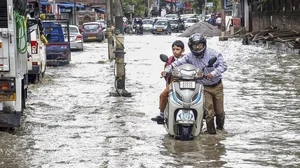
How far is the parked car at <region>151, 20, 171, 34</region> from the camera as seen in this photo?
67125 millimetres

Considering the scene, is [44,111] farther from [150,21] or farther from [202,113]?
[150,21]

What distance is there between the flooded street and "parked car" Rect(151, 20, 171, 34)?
4556 cm

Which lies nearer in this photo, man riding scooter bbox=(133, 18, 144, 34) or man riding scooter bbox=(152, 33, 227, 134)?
man riding scooter bbox=(152, 33, 227, 134)

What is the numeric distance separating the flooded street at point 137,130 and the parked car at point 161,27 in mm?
45560

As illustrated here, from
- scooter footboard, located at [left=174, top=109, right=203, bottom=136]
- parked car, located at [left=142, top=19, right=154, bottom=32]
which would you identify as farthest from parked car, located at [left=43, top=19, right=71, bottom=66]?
parked car, located at [left=142, top=19, right=154, bottom=32]

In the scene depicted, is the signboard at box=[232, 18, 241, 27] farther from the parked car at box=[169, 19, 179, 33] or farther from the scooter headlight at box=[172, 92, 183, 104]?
the scooter headlight at box=[172, 92, 183, 104]

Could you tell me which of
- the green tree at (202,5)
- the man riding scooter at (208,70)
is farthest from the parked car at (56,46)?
the green tree at (202,5)

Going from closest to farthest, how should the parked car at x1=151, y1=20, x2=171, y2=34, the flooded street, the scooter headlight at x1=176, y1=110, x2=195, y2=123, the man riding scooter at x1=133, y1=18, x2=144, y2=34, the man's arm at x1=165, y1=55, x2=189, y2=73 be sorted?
the flooded street → the scooter headlight at x1=176, y1=110, x2=195, y2=123 → the man's arm at x1=165, y1=55, x2=189, y2=73 → the parked car at x1=151, y1=20, x2=171, y2=34 → the man riding scooter at x1=133, y1=18, x2=144, y2=34

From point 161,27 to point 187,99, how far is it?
57.4 metres

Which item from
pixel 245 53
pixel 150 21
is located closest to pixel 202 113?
pixel 245 53

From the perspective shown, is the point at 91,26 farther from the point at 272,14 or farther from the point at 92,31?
the point at 272,14

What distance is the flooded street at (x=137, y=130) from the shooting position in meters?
9.30

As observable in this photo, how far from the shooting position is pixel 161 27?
67125mm

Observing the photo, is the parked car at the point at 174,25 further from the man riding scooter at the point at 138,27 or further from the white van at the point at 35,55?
the white van at the point at 35,55
